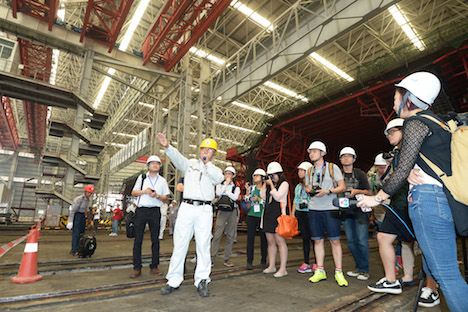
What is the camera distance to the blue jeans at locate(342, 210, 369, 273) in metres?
3.92

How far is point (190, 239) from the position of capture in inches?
123

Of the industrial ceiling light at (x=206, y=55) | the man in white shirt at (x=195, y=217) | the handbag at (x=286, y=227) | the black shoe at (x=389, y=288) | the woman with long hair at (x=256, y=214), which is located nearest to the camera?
the black shoe at (x=389, y=288)

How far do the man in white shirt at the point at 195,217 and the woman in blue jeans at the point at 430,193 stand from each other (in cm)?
194

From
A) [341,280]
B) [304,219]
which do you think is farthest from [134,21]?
[341,280]

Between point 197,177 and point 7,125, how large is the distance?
30.7m

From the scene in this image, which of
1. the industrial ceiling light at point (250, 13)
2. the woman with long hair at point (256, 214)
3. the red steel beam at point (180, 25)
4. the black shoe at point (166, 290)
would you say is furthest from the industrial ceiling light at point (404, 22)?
the black shoe at point (166, 290)

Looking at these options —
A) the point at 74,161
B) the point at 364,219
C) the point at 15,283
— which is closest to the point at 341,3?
the point at 364,219

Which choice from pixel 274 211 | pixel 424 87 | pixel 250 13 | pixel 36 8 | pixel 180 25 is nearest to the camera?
pixel 424 87

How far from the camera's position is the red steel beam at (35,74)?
1759 cm

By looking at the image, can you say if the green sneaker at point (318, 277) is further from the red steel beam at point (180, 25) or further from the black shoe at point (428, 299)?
the red steel beam at point (180, 25)

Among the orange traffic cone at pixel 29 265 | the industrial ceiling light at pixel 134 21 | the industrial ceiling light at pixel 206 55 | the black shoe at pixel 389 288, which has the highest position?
the industrial ceiling light at pixel 134 21

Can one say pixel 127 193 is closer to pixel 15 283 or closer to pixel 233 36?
pixel 233 36

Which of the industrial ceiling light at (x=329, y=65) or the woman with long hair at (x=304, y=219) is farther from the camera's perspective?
the industrial ceiling light at (x=329, y=65)

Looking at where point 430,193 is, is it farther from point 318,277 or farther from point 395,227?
point 318,277
